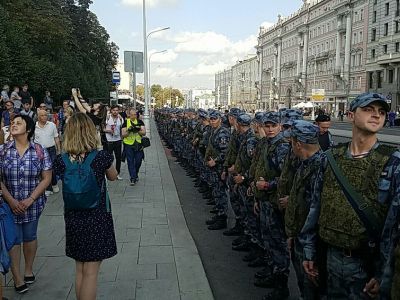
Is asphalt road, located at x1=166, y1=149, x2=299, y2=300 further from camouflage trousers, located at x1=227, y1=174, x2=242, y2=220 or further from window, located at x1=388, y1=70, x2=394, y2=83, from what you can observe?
window, located at x1=388, y1=70, x2=394, y2=83

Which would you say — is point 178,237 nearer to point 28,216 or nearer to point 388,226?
point 28,216

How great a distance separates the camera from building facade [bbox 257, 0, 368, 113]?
77.3m

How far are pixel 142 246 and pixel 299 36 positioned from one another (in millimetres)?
109805

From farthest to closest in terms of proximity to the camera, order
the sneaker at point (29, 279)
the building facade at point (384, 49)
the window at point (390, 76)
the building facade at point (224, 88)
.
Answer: the building facade at point (224, 88) → the window at point (390, 76) → the building facade at point (384, 49) → the sneaker at point (29, 279)

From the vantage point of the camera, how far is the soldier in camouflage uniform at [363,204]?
2584 mm

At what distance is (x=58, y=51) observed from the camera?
139 ft

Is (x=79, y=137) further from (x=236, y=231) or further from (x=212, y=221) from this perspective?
(x=212, y=221)

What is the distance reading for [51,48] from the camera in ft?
134

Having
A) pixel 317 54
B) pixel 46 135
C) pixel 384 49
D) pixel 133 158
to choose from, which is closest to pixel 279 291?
pixel 46 135

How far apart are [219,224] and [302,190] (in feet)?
12.5

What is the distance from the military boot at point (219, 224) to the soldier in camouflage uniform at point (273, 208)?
2.25 meters

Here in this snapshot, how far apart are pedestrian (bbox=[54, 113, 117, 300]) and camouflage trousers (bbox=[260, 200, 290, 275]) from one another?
5.84ft

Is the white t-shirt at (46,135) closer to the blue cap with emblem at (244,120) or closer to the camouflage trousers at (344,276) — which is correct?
the blue cap with emblem at (244,120)

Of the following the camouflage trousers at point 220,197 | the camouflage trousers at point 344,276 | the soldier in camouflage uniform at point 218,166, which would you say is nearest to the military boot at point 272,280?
the camouflage trousers at point 344,276
